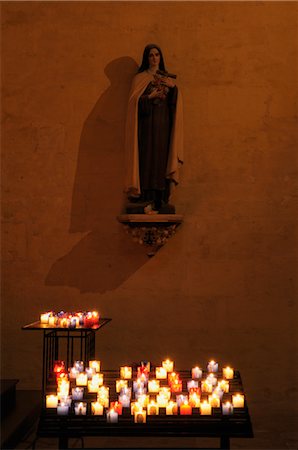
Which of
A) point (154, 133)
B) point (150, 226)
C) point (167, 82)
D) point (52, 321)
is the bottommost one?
point (52, 321)

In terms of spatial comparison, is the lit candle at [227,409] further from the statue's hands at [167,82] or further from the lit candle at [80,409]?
the statue's hands at [167,82]

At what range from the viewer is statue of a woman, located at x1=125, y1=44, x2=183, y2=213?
4.83m

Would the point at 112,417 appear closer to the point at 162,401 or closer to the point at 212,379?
the point at 162,401

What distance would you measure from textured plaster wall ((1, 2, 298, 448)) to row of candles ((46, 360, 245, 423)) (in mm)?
1482

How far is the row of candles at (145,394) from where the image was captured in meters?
2.70

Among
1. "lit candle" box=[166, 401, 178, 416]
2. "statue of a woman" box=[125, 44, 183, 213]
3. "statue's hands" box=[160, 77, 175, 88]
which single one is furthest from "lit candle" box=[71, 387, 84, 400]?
"statue's hands" box=[160, 77, 175, 88]

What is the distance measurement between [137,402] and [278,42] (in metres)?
3.88

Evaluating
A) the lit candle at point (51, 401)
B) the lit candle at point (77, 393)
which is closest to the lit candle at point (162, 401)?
the lit candle at point (77, 393)

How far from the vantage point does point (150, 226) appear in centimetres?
481

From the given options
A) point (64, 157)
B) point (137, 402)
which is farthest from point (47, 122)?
point (137, 402)

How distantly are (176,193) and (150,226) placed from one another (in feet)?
1.64

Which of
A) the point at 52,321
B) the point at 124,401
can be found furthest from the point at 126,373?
the point at 52,321

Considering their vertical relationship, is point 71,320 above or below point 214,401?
above

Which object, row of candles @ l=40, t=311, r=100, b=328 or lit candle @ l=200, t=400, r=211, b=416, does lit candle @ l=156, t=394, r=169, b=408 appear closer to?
lit candle @ l=200, t=400, r=211, b=416
